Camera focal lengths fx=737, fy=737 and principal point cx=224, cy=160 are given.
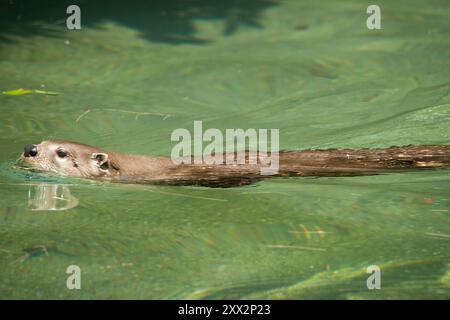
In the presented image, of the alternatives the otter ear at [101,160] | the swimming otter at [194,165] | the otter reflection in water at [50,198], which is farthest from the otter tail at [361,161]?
the otter reflection in water at [50,198]

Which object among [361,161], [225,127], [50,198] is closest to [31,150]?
[50,198]

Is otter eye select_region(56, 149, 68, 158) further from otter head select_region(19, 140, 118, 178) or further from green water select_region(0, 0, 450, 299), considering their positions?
green water select_region(0, 0, 450, 299)

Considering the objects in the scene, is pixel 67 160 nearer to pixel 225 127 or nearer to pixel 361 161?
pixel 225 127

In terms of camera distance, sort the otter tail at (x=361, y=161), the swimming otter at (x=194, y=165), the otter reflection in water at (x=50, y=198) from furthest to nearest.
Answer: the otter tail at (x=361, y=161) < the swimming otter at (x=194, y=165) < the otter reflection in water at (x=50, y=198)

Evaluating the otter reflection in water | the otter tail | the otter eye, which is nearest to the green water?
the otter reflection in water

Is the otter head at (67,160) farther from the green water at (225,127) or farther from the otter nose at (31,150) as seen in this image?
the green water at (225,127)

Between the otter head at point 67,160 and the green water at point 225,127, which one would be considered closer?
the green water at point 225,127

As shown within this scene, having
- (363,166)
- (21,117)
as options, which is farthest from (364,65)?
(21,117)

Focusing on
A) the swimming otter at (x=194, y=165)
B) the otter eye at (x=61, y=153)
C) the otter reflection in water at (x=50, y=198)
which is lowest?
the otter reflection in water at (x=50, y=198)

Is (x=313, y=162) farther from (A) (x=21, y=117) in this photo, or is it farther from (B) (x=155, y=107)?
(A) (x=21, y=117)
